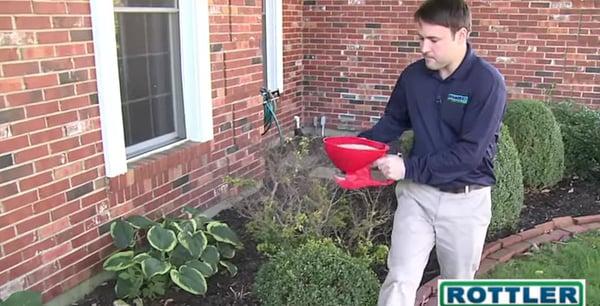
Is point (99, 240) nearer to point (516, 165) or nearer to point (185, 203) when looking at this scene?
point (185, 203)

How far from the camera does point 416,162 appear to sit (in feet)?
8.17

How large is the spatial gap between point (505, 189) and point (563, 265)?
0.63 metres

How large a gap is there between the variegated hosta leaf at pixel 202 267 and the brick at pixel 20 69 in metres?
1.36

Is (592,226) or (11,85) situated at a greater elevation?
(11,85)

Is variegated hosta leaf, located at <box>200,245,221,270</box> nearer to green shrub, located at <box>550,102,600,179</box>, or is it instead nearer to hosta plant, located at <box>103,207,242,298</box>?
hosta plant, located at <box>103,207,242,298</box>

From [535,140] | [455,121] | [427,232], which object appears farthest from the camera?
[535,140]

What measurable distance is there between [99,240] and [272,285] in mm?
1221

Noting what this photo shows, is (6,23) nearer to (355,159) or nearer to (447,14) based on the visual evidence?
(355,159)

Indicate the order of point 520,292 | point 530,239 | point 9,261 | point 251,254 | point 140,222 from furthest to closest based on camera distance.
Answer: point 530,239
point 251,254
point 140,222
point 9,261
point 520,292

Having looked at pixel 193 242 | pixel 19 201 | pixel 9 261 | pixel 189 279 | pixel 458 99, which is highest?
pixel 458 99

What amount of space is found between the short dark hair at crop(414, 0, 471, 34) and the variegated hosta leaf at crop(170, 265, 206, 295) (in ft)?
6.17

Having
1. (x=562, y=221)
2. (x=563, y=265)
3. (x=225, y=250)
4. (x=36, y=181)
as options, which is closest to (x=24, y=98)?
(x=36, y=181)

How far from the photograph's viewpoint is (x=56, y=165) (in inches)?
127

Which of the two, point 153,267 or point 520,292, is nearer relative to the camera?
point 520,292
